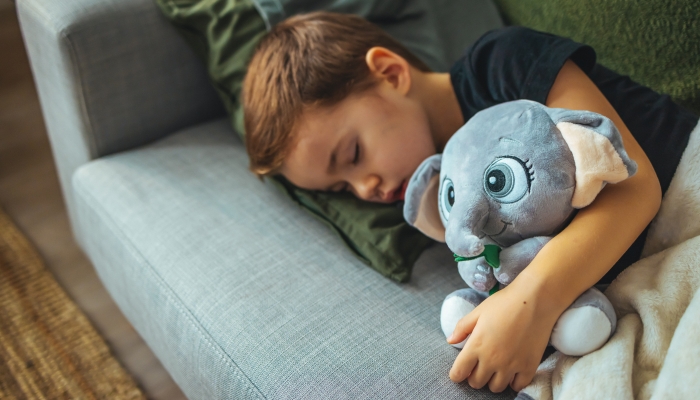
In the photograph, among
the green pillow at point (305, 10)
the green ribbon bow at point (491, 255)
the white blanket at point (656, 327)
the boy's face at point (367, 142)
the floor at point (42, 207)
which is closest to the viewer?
the white blanket at point (656, 327)

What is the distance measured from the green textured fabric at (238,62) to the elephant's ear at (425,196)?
0.12 m

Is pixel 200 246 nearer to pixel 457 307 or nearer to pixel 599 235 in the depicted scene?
pixel 457 307

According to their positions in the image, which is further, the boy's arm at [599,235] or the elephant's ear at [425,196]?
the elephant's ear at [425,196]

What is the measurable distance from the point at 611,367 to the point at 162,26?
0.98m

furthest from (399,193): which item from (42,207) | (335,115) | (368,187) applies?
(42,207)

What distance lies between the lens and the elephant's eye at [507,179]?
2.08 feet

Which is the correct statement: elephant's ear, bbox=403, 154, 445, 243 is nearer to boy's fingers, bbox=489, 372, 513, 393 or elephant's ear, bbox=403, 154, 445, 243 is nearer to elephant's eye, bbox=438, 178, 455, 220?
elephant's eye, bbox=438, 178, 455, 220

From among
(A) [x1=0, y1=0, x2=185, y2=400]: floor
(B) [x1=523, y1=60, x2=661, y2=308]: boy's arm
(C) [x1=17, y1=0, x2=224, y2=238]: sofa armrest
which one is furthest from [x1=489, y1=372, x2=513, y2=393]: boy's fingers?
(C) [x1=17, y1=0, x2=224, y2=238]: sofa armrest

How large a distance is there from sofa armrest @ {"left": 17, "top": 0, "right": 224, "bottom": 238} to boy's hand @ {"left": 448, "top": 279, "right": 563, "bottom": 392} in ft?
2.64

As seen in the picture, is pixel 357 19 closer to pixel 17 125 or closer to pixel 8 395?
pixel 8 395

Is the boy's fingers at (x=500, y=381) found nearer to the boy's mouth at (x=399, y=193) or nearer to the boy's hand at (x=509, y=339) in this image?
the boy's hand at (x=509, y=339)

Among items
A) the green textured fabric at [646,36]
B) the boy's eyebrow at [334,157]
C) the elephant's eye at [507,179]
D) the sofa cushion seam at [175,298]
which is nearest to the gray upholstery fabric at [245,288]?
the sofa cushion seam at [175,298]

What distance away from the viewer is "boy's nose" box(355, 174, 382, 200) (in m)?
0.92

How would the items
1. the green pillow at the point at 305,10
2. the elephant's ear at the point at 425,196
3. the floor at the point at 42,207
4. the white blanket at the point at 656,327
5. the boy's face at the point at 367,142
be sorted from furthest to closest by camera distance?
the floor at the point at 42,207 → the green pillow at the point at 305,10 → the boy's face at the point at 367,142 → the elephant's ear at the point at 425,196 → the white blanket at the point at 656,327
